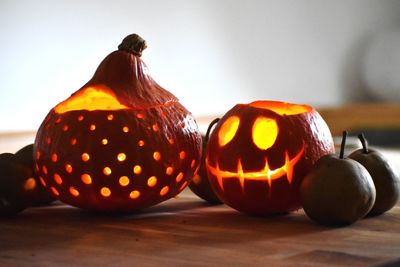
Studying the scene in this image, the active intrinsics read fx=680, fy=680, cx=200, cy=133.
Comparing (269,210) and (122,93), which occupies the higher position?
(122,93)

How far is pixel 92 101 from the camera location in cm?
82

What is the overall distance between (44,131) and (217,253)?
296 millimetres

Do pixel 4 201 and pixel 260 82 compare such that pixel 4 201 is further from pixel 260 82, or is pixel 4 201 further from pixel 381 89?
pixel 381 89

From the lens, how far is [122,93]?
2.64 feet

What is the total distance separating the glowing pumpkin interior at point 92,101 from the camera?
2.65 ft

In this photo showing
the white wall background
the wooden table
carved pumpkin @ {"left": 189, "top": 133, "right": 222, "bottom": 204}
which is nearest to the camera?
the wooden table

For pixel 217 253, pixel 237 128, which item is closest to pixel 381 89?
pixel 237 128

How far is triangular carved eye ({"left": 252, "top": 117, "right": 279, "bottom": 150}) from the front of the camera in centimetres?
80

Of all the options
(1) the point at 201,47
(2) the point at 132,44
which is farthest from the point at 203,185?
(1) the point at 201,47

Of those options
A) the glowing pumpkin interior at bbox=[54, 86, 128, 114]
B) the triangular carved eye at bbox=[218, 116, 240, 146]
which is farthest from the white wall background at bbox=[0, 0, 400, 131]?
the triangular carved eye at bbox=[218, 116, 240, 146]

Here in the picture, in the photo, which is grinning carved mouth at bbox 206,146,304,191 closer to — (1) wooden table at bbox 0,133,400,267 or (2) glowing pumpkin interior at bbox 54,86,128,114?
(1) wooden table at bbox 0,133,400,267

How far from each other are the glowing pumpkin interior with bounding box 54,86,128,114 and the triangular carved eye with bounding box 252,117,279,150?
16cm

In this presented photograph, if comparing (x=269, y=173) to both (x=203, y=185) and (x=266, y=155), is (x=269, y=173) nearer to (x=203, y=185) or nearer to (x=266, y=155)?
(x=266, y=155)

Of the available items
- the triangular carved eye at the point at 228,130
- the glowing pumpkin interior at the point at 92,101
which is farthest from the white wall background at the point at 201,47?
the triangular carved eye at the point at 228,130
